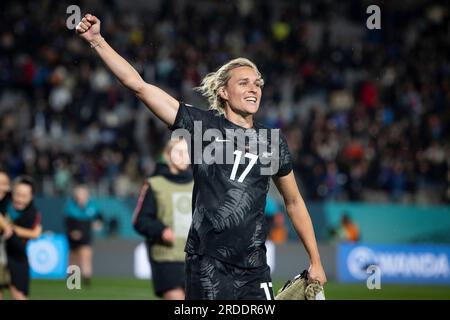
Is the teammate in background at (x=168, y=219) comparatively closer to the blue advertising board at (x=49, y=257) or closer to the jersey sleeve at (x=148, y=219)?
the jersey sleeve at (x=148, y=219)

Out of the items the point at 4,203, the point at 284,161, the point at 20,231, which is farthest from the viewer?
the point at 4,203

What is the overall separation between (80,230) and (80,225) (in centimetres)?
11

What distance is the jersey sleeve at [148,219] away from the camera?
10.7 m

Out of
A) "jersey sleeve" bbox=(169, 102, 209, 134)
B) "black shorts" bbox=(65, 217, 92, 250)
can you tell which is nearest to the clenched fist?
"jersey sleeve" bbox=(169, 102, 209, 134)

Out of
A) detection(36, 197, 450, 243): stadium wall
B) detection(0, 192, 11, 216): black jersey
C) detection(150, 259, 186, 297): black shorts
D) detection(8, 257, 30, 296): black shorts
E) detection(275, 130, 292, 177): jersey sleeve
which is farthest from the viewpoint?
detection(36, 197, 450, 243): stadium wall

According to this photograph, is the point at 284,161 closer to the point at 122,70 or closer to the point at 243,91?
the point at 243,91

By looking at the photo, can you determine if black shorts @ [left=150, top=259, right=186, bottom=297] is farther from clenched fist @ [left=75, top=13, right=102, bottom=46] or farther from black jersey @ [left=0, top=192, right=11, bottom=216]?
clenched fist @ [left=75, top=13, right=102, bottom=46]

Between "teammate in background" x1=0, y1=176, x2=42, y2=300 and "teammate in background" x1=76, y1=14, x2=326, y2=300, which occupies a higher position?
"teammate in background" x1=0, y1=176, x2=42, y2=300

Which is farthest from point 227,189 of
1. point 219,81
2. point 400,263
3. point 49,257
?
point 400,263

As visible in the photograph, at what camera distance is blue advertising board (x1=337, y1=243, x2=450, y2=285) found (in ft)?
71.6

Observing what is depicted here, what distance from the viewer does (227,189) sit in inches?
A: 270
